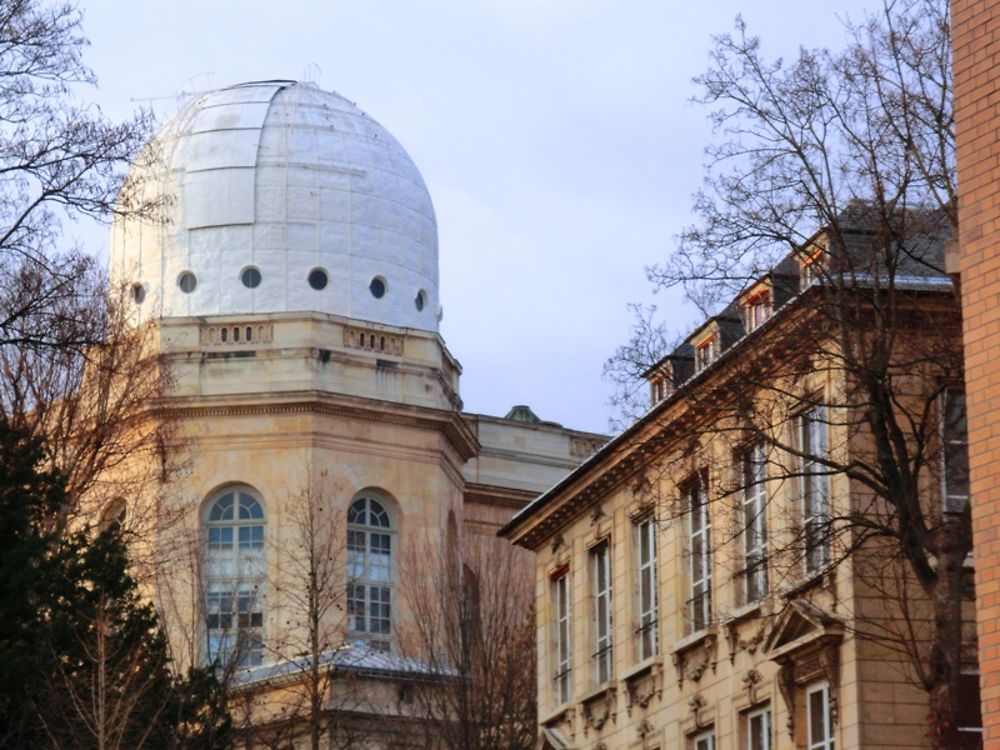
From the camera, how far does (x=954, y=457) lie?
36312mm

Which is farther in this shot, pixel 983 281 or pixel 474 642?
pixel 474 642

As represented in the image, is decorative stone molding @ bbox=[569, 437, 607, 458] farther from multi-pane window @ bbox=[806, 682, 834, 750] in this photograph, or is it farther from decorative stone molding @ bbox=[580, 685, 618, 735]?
multi-pane window @ bbox=[806, 682, 834, 750]

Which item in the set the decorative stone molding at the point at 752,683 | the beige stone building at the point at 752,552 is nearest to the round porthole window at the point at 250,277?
the beige stone building at the point at 752,552

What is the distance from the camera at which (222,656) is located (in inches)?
2367

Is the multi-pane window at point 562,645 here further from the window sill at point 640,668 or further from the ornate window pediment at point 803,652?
the ornate window pediment at point 803,652

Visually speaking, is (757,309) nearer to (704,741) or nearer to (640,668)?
(704,741)

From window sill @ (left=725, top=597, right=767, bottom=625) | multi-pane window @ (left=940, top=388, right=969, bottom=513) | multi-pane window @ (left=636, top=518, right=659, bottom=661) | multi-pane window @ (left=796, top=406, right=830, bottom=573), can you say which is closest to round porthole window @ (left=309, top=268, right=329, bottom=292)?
multi-pane window @ (left=636, top=518, right=659, bottom=661)

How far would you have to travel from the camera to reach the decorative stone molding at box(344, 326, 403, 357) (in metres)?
83.4

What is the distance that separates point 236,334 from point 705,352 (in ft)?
137

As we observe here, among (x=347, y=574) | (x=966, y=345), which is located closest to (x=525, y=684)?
(x=347, y=574)

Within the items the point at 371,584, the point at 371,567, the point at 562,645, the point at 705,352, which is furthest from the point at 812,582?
the point at 371,567

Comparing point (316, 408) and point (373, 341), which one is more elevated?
point (373, 341)

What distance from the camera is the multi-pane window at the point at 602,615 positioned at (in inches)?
1962

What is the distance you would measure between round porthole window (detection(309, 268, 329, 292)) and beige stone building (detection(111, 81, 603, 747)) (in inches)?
2.8
